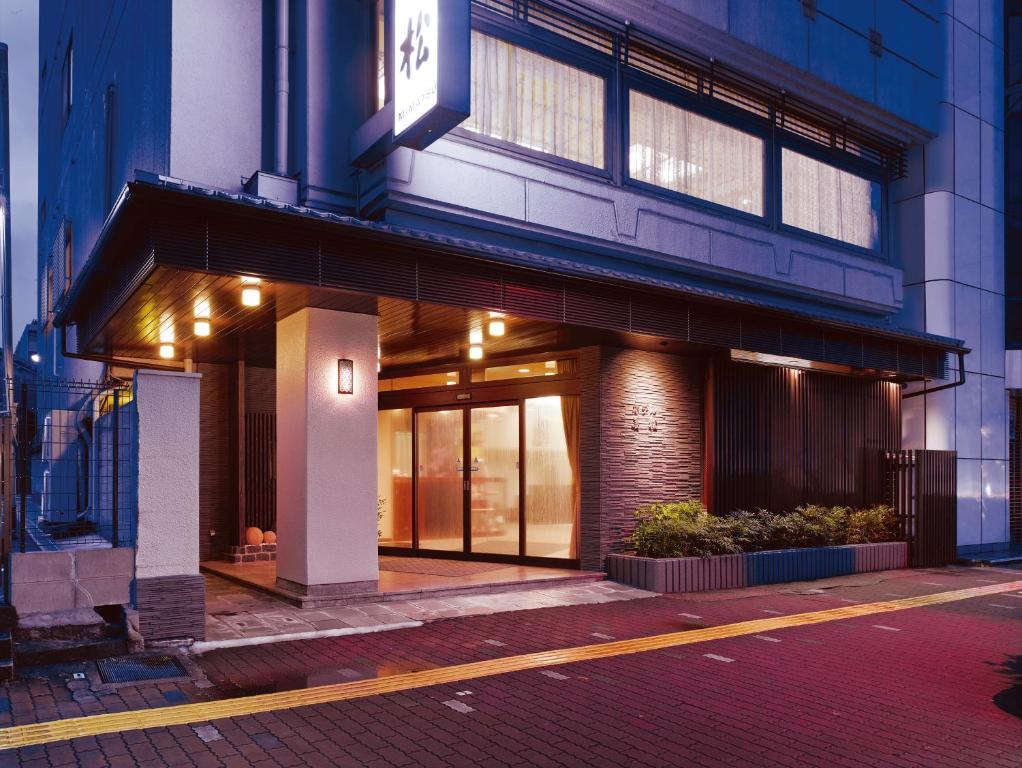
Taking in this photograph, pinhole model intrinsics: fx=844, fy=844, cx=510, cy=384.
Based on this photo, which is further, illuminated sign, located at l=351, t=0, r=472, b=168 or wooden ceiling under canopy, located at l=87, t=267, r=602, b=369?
illuminated sign, located at l=351, t=0, r=472, b=168

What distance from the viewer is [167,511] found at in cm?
806

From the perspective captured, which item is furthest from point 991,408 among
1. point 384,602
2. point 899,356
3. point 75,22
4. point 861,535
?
point 75,22

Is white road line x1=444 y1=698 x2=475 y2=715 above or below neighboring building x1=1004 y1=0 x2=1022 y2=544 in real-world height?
below

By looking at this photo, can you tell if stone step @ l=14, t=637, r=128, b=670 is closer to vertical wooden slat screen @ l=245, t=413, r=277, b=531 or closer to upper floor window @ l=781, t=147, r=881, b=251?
vertical wooden slat screen @ l=245, t=413, r=277, b=531

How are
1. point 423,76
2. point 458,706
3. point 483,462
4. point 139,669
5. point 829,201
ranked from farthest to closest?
point 829,201 < point 483,462 < point 423,76 < point 139,669 < point 458,706

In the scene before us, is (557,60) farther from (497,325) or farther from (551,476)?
(551,476)

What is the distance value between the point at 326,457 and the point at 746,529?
661 centimetres

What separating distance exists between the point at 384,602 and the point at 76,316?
650 centimetres

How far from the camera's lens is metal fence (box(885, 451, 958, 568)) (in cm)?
1553

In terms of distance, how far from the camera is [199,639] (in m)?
8.04

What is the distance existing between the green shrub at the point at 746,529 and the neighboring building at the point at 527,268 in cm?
44

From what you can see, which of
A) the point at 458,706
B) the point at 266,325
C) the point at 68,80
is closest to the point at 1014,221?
the point at 266,325

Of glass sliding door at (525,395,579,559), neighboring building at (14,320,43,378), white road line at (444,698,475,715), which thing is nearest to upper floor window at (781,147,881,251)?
glass sliding door at (525,395,579,559)

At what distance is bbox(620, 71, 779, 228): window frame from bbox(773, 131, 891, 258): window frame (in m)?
0.21
